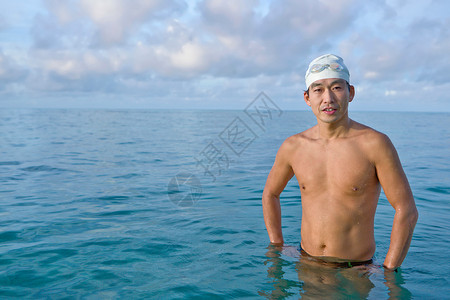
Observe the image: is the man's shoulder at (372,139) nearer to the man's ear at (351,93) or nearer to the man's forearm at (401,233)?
the man's ear at (351,93)

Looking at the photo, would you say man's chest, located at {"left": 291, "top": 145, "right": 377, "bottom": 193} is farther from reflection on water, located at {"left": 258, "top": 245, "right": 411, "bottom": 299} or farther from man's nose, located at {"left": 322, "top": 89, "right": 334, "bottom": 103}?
reflection on water, located at {"left": 258, "top": 245, "right": 411, "bottom": 299}

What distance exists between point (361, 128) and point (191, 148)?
15147mm

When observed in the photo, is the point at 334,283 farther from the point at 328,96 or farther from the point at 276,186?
the point at 328,96

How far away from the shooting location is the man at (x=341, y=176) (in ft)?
9.96

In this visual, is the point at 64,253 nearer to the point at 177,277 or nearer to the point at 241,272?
the point at 177,277

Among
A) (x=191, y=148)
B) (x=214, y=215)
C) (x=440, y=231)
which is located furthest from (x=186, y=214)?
(x=191, y=148)

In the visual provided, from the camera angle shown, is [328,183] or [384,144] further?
[328,183]

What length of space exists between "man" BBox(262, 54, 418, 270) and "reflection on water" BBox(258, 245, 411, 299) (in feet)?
0.35

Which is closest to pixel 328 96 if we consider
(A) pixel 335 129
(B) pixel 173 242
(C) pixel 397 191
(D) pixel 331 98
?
(D) pixel 331 98

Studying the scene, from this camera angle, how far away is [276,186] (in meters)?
3.78

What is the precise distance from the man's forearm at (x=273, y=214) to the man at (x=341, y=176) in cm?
33

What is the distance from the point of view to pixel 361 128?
3217mm

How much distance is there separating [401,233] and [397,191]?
0.34 m

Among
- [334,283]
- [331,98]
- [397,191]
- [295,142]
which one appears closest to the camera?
[397,191]
